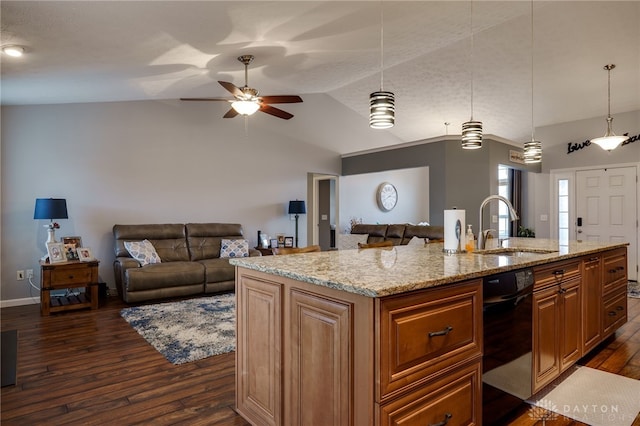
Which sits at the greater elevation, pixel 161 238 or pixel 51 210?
pixel 51 210

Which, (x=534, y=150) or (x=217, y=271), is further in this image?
(x=217, y=271)

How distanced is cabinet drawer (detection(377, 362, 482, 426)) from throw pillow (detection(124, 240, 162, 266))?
460cm

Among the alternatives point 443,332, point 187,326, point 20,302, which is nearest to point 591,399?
point 443,332

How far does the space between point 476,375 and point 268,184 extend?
5.77 metres

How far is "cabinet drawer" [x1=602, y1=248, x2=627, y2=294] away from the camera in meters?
3.12

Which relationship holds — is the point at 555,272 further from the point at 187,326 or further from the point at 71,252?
the point at 71,252

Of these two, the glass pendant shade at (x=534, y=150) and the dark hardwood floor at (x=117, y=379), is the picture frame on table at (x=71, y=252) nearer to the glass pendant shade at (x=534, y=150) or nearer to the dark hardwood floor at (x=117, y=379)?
the dark hardwood floor at (x=117, y=379)

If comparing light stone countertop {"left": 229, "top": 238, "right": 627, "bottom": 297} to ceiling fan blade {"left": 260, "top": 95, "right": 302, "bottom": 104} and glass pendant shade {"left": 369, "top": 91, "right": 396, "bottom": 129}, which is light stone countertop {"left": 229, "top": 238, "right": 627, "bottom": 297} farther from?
ceiling fan blade {"left": 260, "top": 95, "right": 302, "bottom": 104}

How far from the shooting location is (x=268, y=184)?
7.06 m

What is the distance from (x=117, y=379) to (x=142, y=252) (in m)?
2.84

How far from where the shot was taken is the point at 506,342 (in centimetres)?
192

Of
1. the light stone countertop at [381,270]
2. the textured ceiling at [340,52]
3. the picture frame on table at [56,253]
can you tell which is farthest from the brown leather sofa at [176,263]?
the light stone countertop at [381,270]

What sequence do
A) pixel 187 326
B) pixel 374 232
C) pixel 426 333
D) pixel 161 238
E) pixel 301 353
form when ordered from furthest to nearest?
1. pixel 374 232
2. pixel 161 238
3. pixel 187 326
4. pixel 301 353
5. pixel 426 333

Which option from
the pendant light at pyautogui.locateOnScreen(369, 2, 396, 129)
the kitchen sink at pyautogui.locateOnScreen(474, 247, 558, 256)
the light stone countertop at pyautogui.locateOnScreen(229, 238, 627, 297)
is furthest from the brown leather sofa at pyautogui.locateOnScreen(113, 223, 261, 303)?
the kitchen sink at pyautogui.locateOnScreen(474, 247, 558, 256)
